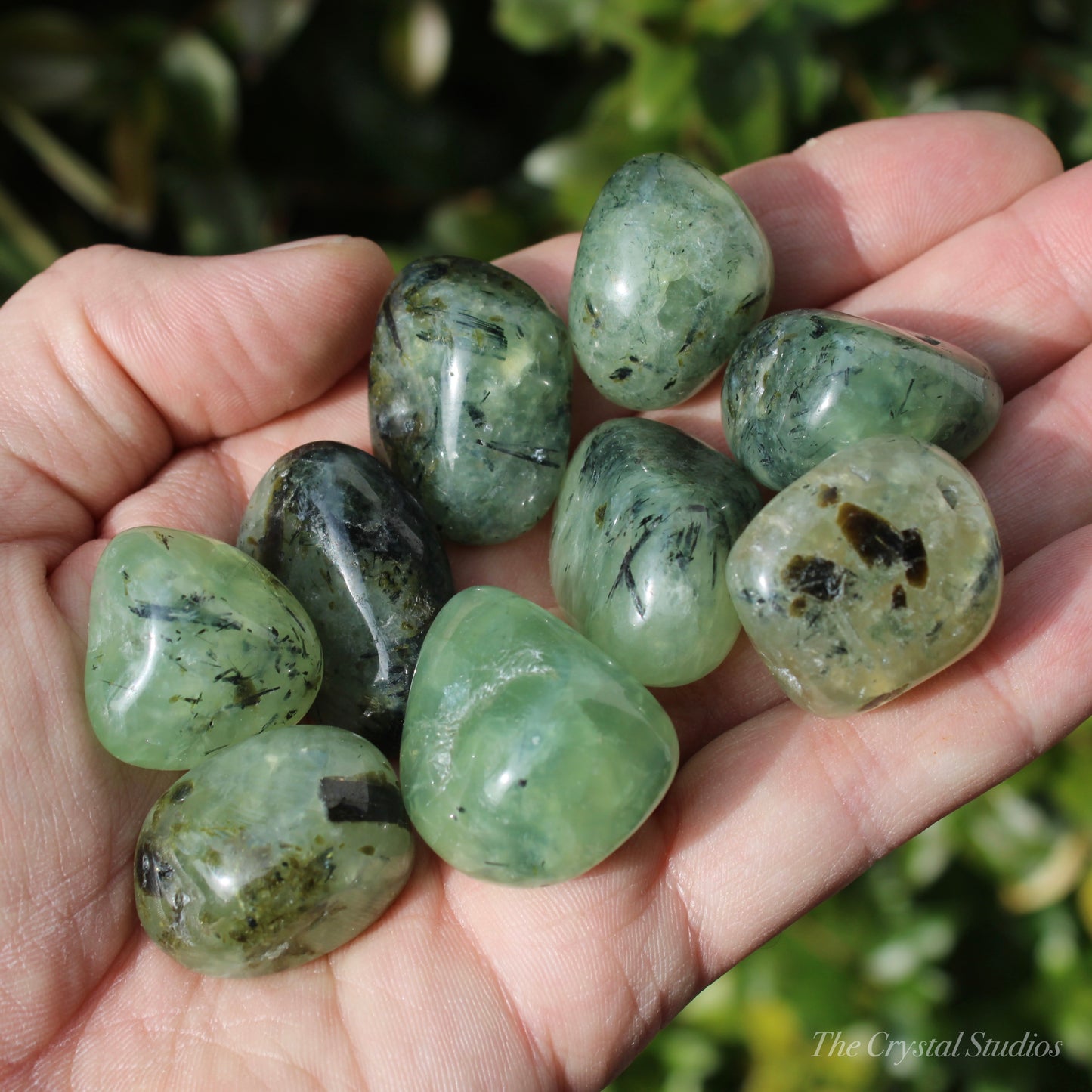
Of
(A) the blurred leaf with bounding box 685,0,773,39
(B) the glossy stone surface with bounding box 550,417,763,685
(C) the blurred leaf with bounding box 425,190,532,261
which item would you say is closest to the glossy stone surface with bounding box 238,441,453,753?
(B) the glossy stone surface with bounding box 550,417,763,685

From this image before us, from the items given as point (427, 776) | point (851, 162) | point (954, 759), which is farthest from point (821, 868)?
point (851, 162)

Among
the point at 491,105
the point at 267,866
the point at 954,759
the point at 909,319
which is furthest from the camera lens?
the point at 491,105

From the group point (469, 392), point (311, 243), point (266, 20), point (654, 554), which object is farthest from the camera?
point (266, 20)

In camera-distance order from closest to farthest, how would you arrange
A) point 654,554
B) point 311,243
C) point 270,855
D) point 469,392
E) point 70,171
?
point 270,855 → point 654,554 → point 469,392 → point 311,243 → point 70,171

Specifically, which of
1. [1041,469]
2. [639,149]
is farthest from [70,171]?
[1041,469]

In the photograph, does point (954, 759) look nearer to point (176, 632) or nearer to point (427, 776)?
point (427, 776)

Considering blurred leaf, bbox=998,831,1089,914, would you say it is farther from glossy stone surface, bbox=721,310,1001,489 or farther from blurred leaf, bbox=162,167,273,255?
blurred leaf, bbox=162,167,273,255

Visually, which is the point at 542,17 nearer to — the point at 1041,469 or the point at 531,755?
the point at 1041,469
